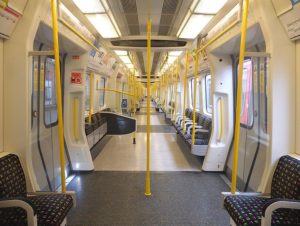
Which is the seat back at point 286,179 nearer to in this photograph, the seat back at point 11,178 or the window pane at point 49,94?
the seat back at point 11,178

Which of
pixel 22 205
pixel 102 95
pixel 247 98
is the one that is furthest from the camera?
pixel 102 95

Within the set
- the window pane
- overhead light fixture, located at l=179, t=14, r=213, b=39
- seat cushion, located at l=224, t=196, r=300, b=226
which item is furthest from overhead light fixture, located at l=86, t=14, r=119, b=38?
seat cushion, located at l=224, t=196, r=300, b=226

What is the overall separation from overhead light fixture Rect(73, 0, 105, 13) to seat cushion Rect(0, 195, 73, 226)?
2.38m

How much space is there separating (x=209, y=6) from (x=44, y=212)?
122 inches

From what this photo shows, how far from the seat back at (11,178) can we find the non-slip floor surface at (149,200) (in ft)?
2.70

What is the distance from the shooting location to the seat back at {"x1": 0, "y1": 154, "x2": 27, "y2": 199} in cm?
225

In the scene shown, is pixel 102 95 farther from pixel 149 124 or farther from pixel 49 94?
pixel 149 124

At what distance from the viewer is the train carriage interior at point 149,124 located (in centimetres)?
245

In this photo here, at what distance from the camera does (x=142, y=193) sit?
3.87 metres

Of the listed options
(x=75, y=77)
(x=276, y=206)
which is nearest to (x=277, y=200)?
(x=276, y=206)

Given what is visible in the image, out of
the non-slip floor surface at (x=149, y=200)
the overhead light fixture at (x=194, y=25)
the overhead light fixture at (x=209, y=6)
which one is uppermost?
the overhead light fixture at (x=194, y=25)

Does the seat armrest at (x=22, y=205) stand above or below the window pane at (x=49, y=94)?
below

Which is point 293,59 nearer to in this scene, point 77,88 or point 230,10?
point 230,10

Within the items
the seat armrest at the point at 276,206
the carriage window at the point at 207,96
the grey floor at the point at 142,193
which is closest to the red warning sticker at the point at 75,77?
the grey floor at the point at 142,193
